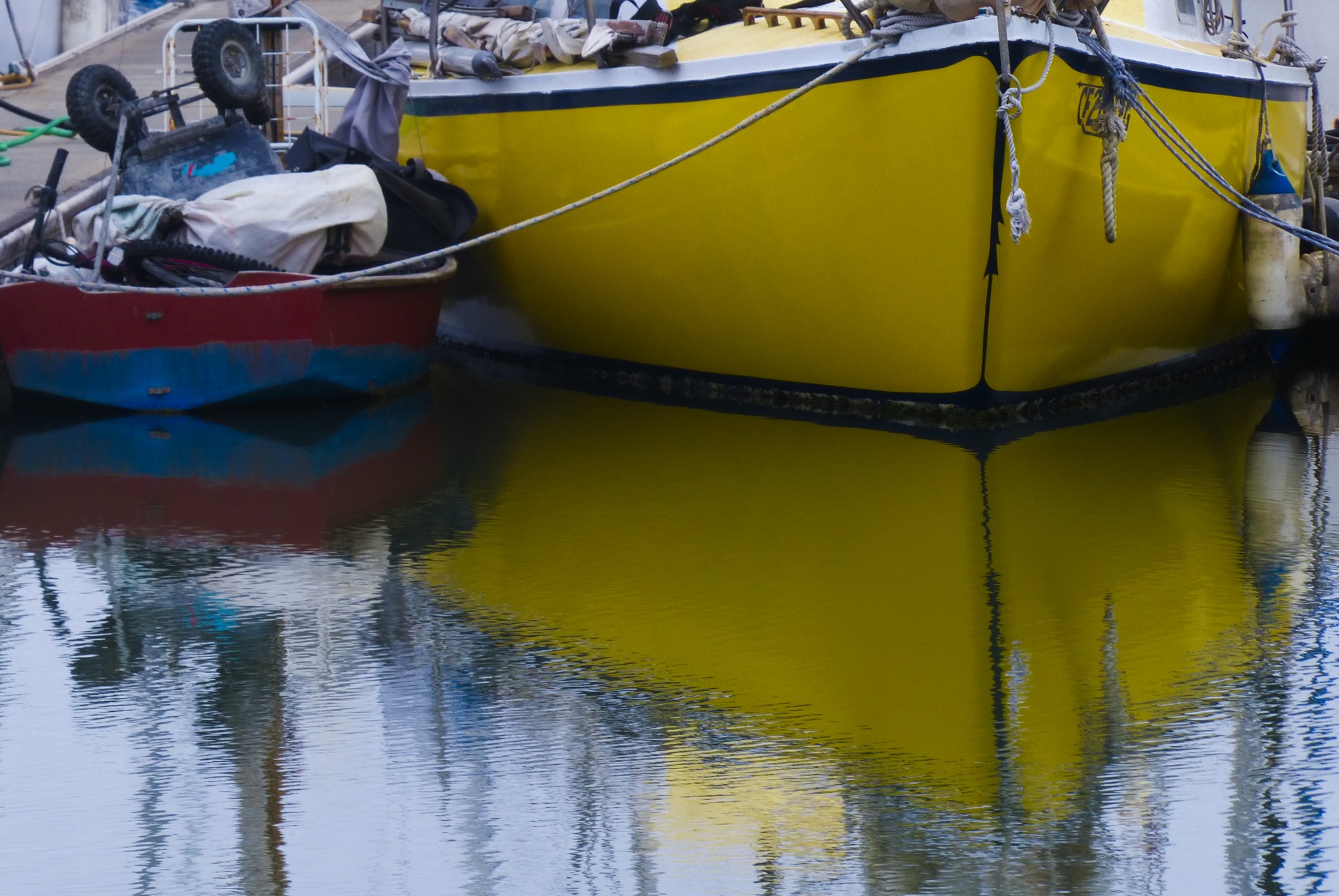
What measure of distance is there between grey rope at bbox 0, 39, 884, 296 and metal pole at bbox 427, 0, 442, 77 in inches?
46.2

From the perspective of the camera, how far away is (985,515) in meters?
4.85

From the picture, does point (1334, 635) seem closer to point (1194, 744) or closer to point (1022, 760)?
point (1194, 744)

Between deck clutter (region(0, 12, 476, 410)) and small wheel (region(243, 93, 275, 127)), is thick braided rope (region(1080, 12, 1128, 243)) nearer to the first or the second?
deck clutter (region(0, 12, 476, 410))

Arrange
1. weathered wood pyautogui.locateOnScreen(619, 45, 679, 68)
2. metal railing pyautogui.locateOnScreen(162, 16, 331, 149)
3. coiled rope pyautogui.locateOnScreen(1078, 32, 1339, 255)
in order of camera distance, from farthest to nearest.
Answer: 1. metal railing pyautogui.locateOnScreen(162, 16, 331, 149)
2. weathered wood pyautogui.locateOnScreen(619, 45, 679, 68)
3. coiled rope pyautogui.locateOnScreen(1078, 32, 1339, 255)

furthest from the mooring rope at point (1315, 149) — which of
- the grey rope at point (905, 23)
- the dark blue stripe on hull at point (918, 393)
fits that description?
the grey rope at point (905, 23)

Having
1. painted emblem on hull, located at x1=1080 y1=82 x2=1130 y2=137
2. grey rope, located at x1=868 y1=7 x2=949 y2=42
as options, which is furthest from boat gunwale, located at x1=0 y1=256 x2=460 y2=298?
painted emblem on hull, located at x1=1080 y1=82 x2=1130 y2=137

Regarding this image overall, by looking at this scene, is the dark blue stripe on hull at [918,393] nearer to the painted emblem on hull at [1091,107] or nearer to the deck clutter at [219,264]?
the deck clutter at [219,264]

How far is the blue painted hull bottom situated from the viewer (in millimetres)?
6723

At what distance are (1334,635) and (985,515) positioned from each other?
1378 millimetres

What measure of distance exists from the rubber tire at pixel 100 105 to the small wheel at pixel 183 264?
0.74 meters

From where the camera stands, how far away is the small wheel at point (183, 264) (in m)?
6.68

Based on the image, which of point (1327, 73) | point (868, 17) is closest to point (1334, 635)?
point (868, 17)

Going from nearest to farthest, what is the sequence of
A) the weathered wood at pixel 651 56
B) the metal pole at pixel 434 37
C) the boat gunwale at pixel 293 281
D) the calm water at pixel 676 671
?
the calm water at pixel 676 671
the weathered wood at pixel 651 56
the boat gunwale at pixel 293 281
the metal pole at pixel 434 37

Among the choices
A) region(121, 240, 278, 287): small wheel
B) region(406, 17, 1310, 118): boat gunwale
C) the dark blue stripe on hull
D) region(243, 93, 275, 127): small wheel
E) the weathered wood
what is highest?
the weathered wood
